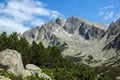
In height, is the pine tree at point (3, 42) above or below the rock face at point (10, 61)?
above

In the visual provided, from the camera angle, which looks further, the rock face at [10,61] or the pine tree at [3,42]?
the pine tree at [3,42]

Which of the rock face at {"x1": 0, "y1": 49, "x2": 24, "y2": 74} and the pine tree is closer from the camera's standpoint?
the rock face at {"x1": 0, "y1": 49, "x2": 24, "y2": 74}

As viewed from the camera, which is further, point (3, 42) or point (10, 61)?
point (3, 42)

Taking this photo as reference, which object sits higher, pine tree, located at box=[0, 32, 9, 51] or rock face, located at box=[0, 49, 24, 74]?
pine tree, located at box=[0, 32, 9, 51]

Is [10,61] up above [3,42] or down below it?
below

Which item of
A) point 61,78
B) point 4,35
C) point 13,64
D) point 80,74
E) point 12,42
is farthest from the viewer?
point 4,35

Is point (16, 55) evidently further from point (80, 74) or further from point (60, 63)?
point (60, 63)

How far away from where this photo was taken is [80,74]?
83.6 metres

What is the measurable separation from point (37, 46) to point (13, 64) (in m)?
51.5

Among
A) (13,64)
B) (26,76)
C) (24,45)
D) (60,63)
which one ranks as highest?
(24,45)

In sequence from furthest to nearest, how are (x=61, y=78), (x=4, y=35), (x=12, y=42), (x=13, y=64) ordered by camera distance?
(x=4, y=35) → (x=12, y=42) → (x=61, y=78) → (x=13, y=64)

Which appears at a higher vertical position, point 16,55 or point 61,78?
point 16,55

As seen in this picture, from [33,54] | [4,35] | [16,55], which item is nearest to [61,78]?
[16,55]

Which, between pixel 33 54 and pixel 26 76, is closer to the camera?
pixel 26 76
